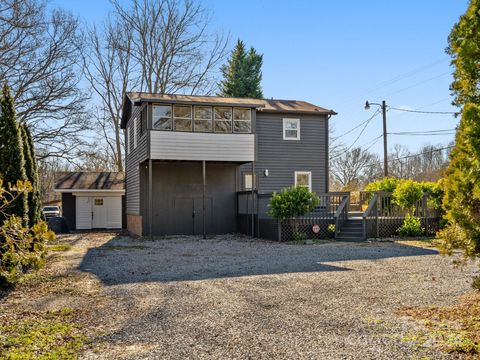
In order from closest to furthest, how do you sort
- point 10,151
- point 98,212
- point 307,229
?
point 10,151
point 307,229
point 98,212

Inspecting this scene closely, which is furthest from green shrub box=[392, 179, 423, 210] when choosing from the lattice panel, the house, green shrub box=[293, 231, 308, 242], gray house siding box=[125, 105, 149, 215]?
gray house siding box=[125, 105, 149, 215]

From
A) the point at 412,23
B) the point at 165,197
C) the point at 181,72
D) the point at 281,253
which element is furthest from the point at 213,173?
the point at 181,72

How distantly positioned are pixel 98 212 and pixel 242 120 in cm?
1123

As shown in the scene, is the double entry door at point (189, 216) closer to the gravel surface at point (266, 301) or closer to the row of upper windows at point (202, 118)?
the row of upper windows at point (202, 118)

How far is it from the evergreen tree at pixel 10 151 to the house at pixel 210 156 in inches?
315

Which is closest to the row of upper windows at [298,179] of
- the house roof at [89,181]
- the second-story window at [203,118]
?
the second-story window at [203,118]

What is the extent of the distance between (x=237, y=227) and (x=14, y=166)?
12595 millimetres

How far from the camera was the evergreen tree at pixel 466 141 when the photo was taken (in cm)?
496

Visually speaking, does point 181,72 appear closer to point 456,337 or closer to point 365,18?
point 365,18

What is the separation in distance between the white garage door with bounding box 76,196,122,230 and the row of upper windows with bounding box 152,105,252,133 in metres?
9.46

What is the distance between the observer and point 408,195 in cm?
1684

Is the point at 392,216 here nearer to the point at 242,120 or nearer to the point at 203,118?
the point at 242,120

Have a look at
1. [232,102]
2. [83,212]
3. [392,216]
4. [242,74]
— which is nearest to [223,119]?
[232,102]

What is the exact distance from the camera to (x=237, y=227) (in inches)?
823
